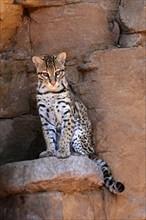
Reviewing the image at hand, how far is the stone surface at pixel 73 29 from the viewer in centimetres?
655

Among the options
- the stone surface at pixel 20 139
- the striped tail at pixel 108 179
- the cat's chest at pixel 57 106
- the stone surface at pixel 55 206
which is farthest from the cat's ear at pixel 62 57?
the stone surface at pixel 55 206

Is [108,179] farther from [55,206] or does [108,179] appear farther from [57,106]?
[57,106]

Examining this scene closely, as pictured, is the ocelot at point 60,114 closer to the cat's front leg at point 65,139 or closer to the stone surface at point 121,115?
the cat's front leg at point 65,139

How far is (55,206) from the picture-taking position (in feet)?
18.2

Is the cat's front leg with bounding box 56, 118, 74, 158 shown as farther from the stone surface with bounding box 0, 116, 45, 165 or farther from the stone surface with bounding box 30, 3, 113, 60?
the stone surface with bounding box 30, 3, 113, 60

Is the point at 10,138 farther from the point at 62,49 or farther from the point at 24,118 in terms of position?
the point at 62,49

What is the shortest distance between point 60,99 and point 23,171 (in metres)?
0.79

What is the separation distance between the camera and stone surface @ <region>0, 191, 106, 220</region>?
18.2 feet

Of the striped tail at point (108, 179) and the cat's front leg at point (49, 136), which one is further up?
the cat's front leg at point (49, 136)

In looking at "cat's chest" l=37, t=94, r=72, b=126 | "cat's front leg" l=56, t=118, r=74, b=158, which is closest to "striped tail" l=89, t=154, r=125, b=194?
"cat's front leg" l=56, t=118, r=74, b=158

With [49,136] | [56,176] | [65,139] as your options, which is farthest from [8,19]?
[56,176]

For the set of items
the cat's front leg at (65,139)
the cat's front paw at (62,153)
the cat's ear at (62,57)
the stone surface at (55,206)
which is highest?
the cat's ear at (62,57)

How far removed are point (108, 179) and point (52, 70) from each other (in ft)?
3.85

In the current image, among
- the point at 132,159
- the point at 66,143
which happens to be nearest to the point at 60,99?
the point at 66,143
